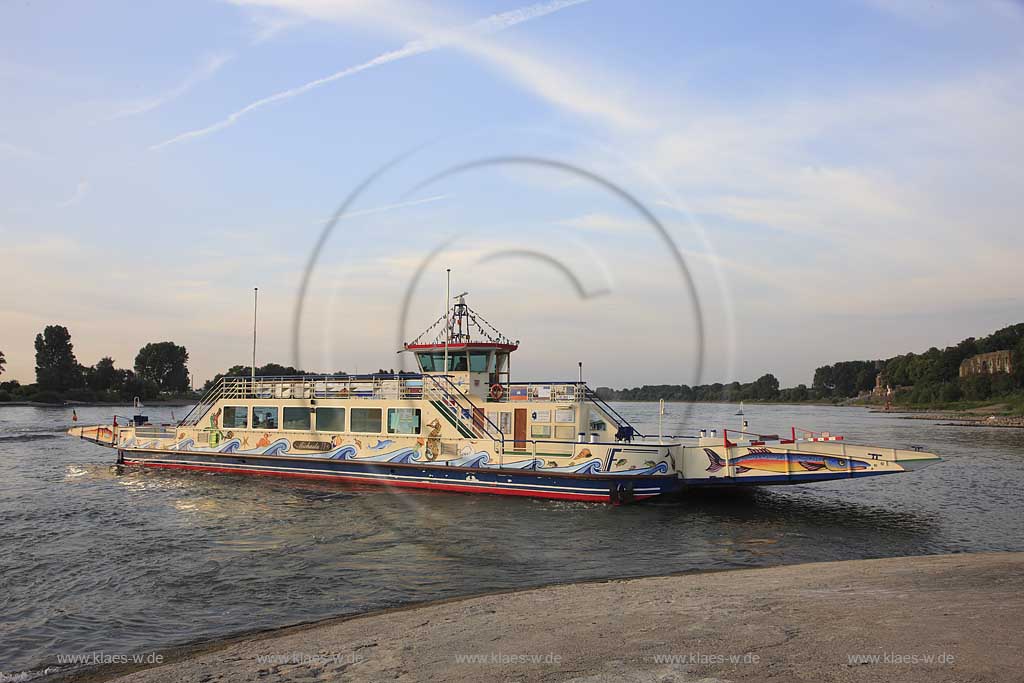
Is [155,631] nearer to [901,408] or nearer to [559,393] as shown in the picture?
[559,393]

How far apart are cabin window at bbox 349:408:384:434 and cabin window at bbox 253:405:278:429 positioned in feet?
13.2

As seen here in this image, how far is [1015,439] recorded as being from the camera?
58.3m

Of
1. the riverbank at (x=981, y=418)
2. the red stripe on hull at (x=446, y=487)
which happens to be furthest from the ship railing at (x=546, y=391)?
the riverbank at (x=981, y=418)

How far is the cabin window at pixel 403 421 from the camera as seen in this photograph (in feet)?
88.1

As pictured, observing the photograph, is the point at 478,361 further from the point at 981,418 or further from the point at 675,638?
the point at 981,418

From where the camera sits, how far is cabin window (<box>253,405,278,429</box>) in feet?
98.8

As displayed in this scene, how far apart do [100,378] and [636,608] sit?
486ft

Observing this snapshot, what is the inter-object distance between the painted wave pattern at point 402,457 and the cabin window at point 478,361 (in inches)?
148

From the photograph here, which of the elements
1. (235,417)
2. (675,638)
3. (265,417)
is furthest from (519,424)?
(675,638)

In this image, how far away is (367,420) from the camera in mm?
27844

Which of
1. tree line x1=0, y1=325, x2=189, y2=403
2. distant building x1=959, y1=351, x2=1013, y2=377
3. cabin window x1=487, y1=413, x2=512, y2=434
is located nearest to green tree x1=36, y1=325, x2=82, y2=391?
tree line x1=0, y1=325, x2=189, y2=403

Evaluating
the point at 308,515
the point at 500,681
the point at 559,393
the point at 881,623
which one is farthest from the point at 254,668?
the point at 559,393

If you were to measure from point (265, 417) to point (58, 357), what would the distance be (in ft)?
424

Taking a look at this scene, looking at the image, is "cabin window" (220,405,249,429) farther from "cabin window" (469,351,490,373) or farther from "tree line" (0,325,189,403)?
"tree line" (0,325,189,403)
